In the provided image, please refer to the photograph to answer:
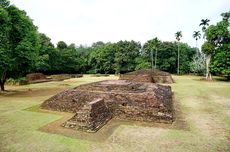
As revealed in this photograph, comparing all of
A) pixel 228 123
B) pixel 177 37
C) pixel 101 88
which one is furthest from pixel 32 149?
pixel 177 37

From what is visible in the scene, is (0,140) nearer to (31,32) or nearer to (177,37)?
(31,32)

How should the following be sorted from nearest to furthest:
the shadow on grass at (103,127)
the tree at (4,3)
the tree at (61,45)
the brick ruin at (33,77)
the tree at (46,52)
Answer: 1. the shadow on grass at (103,127)
2. the tree at (4,3)
3. the brick ruin at (33,77)
4. the tree at (46,52)
5. the tree at (61,45)

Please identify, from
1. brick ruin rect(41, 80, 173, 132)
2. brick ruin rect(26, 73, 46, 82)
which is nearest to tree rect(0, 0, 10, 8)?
brick ruin rect(41, 80, 173, 132)

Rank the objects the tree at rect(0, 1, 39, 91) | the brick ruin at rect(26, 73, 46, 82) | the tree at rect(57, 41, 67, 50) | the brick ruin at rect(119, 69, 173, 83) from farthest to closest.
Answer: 1. the tree at rect(57, 41, 67, 50)
2. the brick ruin at rect(26, 73, 46, 82)
3. the brick ruin at rect(119, 69, 173, 83)
4. the tree at rect(0, 1, 39, 91)

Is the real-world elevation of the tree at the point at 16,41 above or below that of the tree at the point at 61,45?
below

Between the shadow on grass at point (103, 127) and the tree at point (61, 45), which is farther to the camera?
the tree at point (61, 45)

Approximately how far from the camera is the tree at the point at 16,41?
18703mm

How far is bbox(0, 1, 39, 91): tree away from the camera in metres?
18.7

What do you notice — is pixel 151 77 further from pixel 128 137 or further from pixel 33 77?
pixel 128 137

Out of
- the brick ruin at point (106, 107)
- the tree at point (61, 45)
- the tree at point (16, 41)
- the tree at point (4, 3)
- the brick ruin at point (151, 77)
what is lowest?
the brick ruin at point (106, 107)

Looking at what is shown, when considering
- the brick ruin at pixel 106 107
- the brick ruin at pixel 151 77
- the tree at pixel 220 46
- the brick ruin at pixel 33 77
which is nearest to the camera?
the brick ruin at pixel 106 107

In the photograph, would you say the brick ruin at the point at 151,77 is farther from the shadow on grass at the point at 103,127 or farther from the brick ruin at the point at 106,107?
the shadow on grass at the point at 103,127

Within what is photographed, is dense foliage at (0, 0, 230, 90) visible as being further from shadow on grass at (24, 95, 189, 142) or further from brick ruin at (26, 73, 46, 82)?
shadow on grass at (24, 95, 189, 142)

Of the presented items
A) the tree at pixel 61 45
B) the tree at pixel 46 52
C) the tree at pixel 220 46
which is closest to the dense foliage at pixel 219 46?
the tree at pixel 220 46
